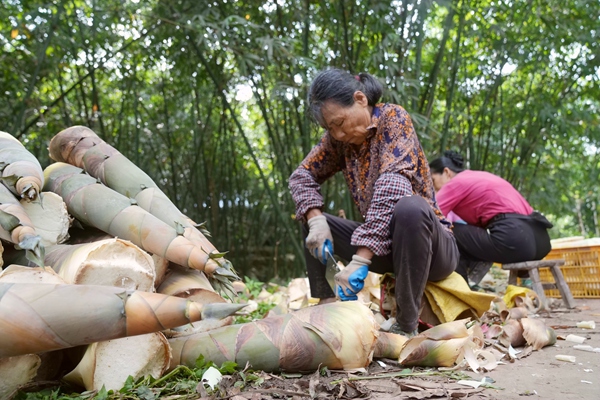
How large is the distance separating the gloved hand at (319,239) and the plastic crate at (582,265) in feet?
6.55

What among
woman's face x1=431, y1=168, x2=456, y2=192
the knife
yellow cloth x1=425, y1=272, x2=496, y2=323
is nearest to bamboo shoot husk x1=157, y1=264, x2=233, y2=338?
the knife

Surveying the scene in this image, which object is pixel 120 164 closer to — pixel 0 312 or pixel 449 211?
pixel 0 312

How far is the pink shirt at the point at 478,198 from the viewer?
3.24 m

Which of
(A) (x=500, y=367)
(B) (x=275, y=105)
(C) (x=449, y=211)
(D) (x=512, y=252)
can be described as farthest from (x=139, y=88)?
(A) (x=500, y=367)

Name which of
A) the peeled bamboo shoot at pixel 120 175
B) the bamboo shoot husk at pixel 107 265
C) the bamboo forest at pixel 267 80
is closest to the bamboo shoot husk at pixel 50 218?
the bamboo shoot husk at pixel 107 265

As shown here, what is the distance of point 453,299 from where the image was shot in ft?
7.69

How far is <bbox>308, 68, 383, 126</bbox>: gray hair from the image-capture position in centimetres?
219

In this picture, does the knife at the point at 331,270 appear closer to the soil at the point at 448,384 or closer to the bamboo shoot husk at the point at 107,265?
the soil at the point at 448,384

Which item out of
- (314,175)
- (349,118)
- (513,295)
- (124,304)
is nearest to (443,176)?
(513,295)

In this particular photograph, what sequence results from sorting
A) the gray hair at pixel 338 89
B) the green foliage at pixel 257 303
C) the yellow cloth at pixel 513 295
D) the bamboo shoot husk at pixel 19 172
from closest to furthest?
the bamboo shoot husk at pixel 19 172 < the gray hair at pixel 338 89 < the green foliage at pixel 257 303 < the yellow cloth at pixel 513 295

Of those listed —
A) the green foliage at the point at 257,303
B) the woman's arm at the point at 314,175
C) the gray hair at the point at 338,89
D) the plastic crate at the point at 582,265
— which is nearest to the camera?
the gray hair at the point at 338,89

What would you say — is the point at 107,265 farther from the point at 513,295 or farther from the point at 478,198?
the point at 478,198

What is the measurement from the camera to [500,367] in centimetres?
178

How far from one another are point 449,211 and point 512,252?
43 cm
